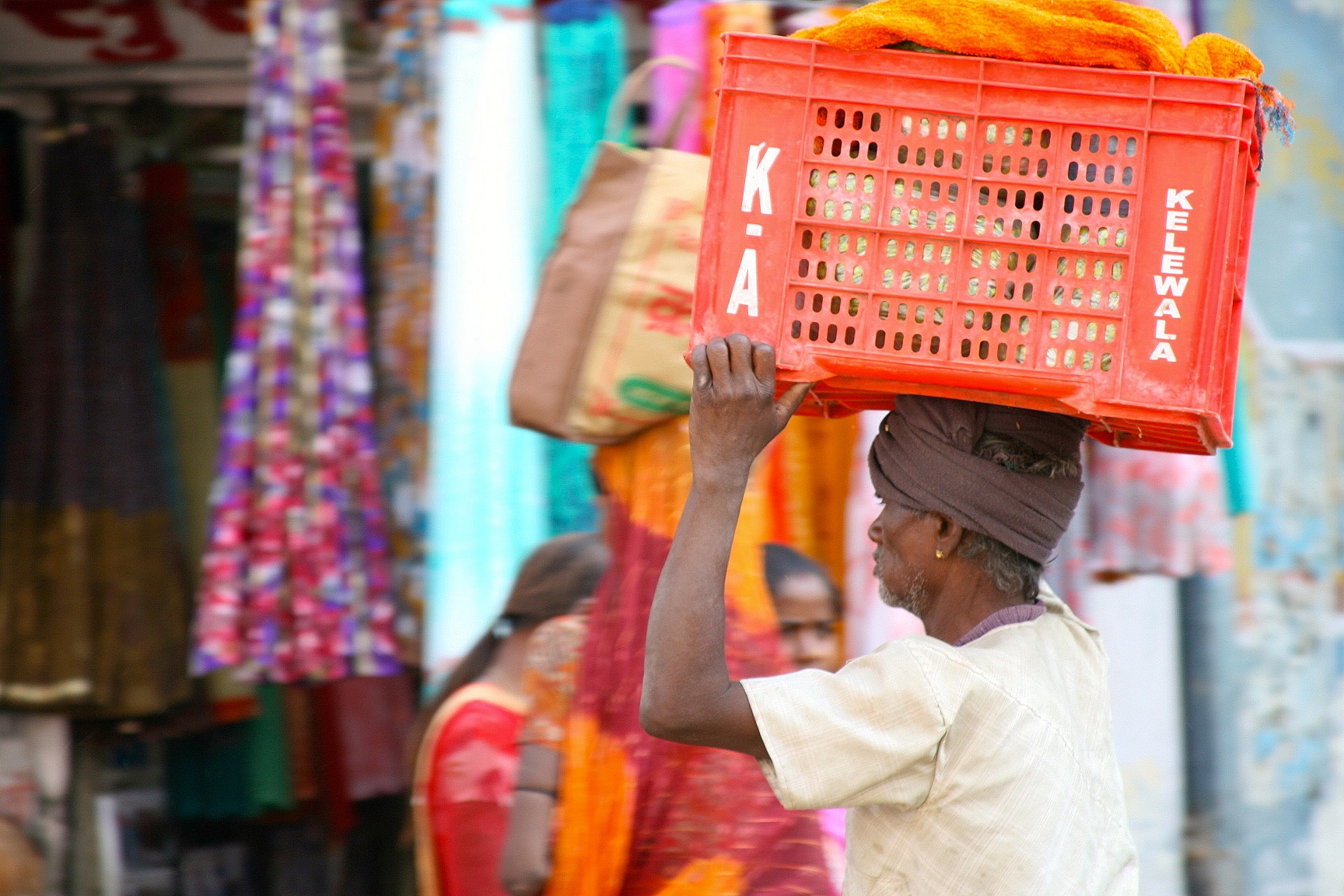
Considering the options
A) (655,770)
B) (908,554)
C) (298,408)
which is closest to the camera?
(908,554)

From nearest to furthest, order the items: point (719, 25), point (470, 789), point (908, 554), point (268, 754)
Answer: point (908, 554), point (470, 789), point (719, 25), point (268, 754)

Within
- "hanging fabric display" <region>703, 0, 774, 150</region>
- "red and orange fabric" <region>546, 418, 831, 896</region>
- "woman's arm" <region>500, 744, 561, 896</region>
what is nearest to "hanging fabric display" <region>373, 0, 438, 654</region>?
"hanging fabric display" <region>703, 0, 774, 150</region>

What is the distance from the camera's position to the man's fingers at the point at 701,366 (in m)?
1.53

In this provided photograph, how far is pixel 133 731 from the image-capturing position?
Answer: 3303 millimetres

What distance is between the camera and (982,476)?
159 cm

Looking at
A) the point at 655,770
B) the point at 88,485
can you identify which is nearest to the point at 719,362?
the point at 655,770

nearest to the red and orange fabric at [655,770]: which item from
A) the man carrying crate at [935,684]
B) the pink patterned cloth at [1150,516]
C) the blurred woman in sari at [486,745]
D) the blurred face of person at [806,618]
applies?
the blurred woman in sari at [486,745]

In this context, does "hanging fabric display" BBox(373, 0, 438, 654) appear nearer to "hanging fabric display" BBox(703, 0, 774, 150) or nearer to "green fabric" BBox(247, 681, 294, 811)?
"hanging fabric display" BBox(703, 0, 774, 150)

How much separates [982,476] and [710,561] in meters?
0.34

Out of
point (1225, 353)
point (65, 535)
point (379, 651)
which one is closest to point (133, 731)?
point (65, 535)

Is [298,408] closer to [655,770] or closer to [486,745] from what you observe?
[486,745]

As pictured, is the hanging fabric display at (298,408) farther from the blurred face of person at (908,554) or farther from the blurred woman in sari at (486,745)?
the blurred face of person at (908,554)

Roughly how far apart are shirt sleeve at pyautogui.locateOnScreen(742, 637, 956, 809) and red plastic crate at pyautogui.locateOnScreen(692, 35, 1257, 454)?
34cm

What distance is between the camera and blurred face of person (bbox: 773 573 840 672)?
111 inches
